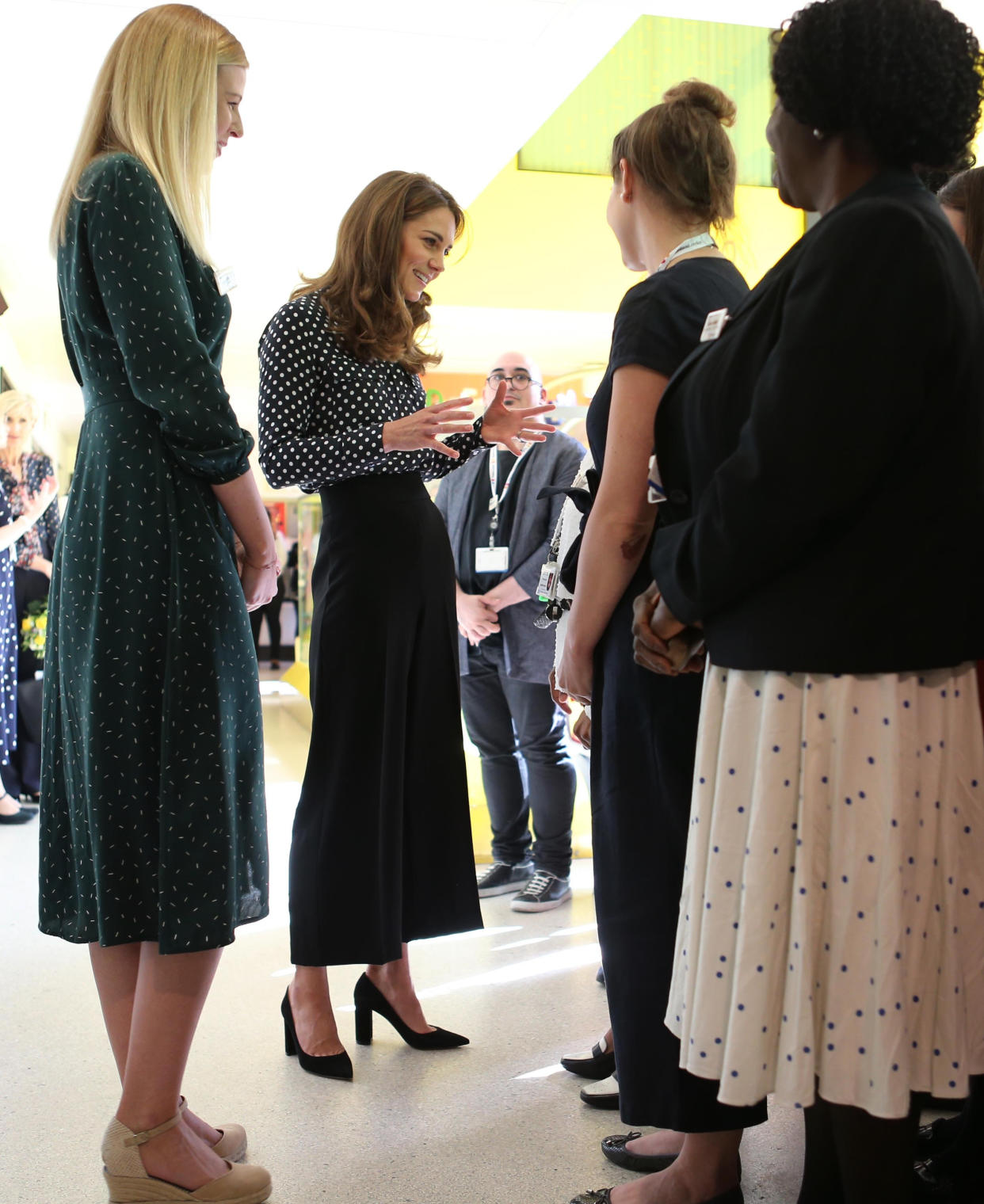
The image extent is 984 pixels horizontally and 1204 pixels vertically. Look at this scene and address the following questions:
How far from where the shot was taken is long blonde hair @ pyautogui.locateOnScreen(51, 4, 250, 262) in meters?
1.68

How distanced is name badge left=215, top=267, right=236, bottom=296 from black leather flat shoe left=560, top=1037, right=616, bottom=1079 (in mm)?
1633

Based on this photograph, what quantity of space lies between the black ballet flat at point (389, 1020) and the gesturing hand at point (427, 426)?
117 cm

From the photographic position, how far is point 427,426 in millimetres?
2139

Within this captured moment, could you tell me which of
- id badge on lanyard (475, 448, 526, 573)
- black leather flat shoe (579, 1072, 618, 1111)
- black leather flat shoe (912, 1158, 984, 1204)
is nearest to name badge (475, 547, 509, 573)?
id badge on lanyard (475, 448, 526, 573)

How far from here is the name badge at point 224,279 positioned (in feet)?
5.87

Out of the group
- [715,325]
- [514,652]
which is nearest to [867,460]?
[715,325]

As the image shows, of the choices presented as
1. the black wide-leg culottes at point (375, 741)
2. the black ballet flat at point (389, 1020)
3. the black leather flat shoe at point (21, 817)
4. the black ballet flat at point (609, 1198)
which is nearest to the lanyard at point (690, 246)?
the black wide-leg culottes at point (375, 741)

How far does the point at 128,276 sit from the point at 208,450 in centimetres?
27

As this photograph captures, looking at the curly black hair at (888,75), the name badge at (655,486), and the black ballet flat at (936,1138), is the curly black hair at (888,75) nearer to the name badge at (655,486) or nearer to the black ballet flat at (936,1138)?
the name badge at (655,486)

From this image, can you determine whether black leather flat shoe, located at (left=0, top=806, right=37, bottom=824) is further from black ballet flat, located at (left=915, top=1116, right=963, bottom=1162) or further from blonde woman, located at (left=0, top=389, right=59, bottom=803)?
black ballet flat, located at (left=915, top=1116, right=963, bottom=1162)

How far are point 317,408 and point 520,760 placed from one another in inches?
82.9

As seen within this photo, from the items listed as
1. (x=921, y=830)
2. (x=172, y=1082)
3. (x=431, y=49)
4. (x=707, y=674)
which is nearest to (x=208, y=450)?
(x=707, y=674)

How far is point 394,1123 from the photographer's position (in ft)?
6.73

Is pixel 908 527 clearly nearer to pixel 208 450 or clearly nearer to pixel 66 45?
pixel 208 450
